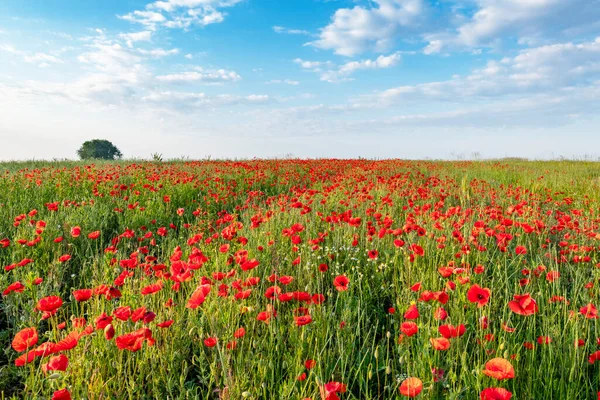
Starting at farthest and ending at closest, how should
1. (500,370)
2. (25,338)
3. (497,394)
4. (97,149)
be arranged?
1. (97,149)
2. (25,338)
3. (500,370)
4. (497,394)

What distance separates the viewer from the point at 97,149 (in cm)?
3703

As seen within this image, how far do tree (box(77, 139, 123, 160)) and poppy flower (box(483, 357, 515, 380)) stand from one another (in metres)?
40.0

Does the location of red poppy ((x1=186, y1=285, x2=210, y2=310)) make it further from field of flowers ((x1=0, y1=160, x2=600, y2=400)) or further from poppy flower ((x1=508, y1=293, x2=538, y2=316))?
poppy flower ((x1=508, y1=293, x2=538, y2=316))

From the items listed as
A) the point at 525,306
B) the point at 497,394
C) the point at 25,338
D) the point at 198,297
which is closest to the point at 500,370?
the point at 497,394

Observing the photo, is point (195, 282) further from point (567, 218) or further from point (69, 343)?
point (567, 218)

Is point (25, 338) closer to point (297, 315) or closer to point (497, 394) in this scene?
point (297, 315)

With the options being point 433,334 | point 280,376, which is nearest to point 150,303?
point 280,376

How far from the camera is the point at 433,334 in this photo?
2322 mm

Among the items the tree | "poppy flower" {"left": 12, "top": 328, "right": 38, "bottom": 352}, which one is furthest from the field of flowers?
the tree

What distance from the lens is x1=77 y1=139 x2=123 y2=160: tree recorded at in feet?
121

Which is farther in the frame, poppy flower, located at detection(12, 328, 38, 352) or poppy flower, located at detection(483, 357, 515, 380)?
poppy flower, located at detection(12, 328, 38, 352)

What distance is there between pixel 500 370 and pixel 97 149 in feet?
133

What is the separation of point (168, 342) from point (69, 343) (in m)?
0.94

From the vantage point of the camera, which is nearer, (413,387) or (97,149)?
(413,387)
